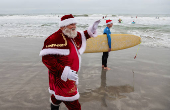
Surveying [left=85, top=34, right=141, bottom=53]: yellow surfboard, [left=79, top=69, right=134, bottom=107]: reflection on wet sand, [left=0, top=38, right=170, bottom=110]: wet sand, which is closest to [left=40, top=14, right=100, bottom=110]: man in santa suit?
[left=0, top=38, right=170, bottom=110]: wet sand

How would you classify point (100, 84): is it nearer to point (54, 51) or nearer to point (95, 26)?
point (95, 26)

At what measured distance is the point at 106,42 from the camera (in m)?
4.98

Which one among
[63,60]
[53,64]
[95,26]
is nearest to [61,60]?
[63,60]

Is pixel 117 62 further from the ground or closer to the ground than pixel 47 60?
closer to the ground

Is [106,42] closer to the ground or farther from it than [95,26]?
closer to the ground

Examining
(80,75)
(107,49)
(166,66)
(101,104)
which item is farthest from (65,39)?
(166,66)

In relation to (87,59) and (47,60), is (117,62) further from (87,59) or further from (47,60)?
(47,60)

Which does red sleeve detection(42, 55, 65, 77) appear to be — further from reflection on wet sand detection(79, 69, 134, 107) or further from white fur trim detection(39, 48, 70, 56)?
reflection on wet sand detection(79, 69, 134, 107)

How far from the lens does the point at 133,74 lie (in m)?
4.23

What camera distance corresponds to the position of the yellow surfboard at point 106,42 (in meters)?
4.98

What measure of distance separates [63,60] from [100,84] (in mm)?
2180

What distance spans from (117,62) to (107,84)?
1.87 meters

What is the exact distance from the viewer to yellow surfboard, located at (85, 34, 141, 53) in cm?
498

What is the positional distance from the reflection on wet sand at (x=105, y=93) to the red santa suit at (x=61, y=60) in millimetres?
1179
